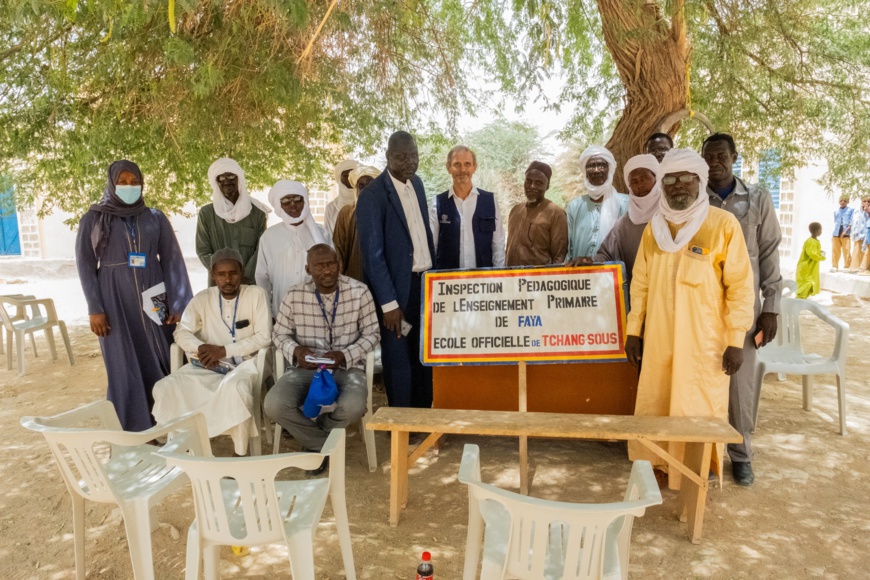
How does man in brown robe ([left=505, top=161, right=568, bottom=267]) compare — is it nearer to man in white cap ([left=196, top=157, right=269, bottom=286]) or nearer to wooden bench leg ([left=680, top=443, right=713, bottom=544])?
wooden bench leg ([left=680, top=443, right=713, bottom=544])

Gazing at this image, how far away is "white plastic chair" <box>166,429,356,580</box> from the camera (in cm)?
236

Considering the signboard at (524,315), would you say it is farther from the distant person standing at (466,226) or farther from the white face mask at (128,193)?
the white face mask at (128,193)

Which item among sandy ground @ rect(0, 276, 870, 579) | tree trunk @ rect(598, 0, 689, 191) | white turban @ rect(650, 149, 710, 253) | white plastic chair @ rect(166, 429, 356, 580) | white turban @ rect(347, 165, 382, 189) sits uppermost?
tree trunk @ rect(598, 0, 689, 191)

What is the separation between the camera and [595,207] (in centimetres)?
479

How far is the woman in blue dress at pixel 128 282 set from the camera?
4.48 metres

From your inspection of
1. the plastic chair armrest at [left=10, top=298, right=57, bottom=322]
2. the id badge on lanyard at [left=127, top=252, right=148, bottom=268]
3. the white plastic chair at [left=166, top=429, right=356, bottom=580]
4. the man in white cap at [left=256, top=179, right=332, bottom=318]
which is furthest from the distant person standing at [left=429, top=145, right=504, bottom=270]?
the plastic chair armrest at [left=10, top=298, right=57, bottom=322]

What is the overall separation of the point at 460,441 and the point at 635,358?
1603mm

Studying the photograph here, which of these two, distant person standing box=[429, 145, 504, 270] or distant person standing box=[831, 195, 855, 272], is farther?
distant person standing box=[831, 195, 855, 272]

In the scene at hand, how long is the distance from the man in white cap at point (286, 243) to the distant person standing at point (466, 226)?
102 cm

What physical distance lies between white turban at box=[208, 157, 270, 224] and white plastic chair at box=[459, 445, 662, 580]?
10.8 ft

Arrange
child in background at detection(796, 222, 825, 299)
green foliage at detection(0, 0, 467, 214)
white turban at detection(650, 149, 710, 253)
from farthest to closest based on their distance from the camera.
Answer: child in background at detection(796, 222, 825, 299), green foliage at detection(0, 0, 467, 214), white turban at detection(650, 149, 710, 253)

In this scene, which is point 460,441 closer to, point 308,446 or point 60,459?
point 308,446

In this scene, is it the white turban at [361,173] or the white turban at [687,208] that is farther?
the white turban at [361,173]

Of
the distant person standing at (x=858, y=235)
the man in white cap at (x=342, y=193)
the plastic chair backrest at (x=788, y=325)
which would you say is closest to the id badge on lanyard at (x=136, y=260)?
the man in white cap at (x=342, y=193)
